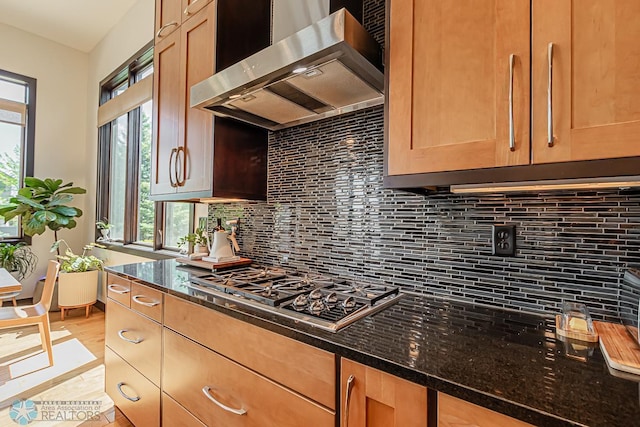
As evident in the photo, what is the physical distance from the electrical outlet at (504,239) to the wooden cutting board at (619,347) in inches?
A: 11.8

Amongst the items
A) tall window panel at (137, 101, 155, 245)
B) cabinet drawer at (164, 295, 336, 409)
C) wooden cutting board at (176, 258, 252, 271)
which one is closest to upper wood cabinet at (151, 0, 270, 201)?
wooden cutting board at (176, 258, 252, 271)

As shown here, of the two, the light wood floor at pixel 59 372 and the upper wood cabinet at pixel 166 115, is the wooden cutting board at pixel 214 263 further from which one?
the light wood floor at pixel 59 372

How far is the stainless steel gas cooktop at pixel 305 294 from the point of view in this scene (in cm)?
97

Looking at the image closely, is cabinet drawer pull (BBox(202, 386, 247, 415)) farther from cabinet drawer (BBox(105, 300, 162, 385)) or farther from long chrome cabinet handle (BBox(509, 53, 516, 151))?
long chrome cabinet handle (BBox(509, 53, 516, 151))

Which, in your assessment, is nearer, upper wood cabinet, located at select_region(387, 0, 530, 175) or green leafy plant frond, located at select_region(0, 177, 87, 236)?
upper wood cabinet, located at select_region(387, 0, 530, 175)

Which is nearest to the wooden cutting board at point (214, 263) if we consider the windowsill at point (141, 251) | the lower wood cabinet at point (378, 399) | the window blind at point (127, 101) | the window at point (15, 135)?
the windowsill at point (141, 251)

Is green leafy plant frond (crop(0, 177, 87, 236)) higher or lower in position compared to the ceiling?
lower

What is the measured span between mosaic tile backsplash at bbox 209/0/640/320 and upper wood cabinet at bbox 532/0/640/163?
343 millimetres

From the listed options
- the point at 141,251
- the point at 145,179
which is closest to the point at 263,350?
the point at 141,251

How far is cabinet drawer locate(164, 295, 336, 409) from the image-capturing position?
0.83 metres

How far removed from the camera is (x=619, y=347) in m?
0.73

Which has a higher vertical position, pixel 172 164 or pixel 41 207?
pixel 172 164

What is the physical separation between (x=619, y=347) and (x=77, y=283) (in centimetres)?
438

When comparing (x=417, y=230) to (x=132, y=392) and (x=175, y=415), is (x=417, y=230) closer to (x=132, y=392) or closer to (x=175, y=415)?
(x=175, y=415)
